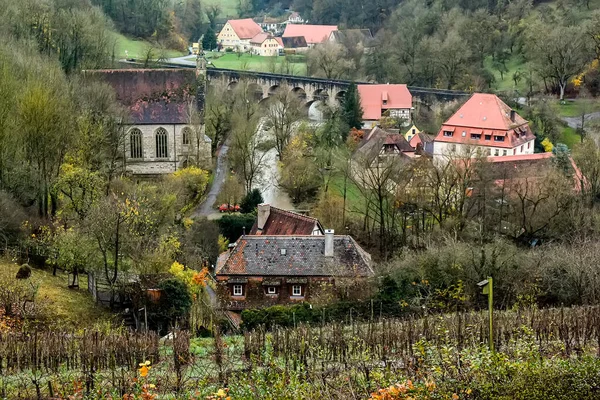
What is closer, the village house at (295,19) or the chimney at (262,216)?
the chimney at (262,216)

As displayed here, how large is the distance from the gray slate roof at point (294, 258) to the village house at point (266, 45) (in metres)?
98.4

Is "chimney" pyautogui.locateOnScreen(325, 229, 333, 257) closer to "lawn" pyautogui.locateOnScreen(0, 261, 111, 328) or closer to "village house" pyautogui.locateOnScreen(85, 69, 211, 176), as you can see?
"lawn" pyautogui.locateOnScreen(0, 261, 111, 328)

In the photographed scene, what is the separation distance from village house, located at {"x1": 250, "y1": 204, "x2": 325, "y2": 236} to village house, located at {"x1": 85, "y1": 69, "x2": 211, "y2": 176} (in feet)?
46.8

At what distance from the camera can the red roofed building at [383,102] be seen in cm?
7325

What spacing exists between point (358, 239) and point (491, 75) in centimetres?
4688

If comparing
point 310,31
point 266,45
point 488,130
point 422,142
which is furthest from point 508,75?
point 266,45

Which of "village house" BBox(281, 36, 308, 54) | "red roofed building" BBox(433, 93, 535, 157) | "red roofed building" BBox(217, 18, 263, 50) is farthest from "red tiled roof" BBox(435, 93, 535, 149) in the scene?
"red roofed building" BBox(217, 18, 263, 50)

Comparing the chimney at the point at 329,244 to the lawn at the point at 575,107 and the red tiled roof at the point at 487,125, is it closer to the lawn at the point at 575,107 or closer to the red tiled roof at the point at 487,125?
the red tiled roof at the point at 487,125

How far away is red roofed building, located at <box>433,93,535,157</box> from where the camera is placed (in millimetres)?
59444

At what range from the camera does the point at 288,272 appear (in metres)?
30.3

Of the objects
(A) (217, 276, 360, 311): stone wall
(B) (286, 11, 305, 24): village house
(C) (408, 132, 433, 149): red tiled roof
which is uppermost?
(B) (286, 11, 305, 24): village house

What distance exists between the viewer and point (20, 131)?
3456cm

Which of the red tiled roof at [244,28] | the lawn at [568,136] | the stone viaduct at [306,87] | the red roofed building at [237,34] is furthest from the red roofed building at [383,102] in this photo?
the red tiled roof at [244,28]

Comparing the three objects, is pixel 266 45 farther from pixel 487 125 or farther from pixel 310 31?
pixel 487 125
